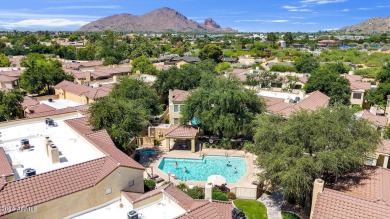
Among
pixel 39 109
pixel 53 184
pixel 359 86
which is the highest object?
pixel 359 86

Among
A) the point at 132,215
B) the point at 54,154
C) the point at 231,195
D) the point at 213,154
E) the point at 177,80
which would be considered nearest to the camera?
the point at 132,215

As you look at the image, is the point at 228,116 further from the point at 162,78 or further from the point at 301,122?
the point at 162,78

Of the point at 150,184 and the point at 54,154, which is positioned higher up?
the point at 54,154

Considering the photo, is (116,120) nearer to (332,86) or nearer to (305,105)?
(305,105)

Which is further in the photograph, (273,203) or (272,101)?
(272,101)

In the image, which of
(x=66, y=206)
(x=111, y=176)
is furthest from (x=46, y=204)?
(x=111, y=176)

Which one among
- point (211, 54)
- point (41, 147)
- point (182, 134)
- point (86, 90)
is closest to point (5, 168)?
point (41, 147)

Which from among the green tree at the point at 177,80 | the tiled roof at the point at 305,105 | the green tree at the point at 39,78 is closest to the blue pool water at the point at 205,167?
the tiled roof at the point at 305,105
